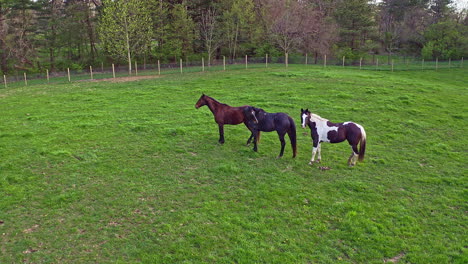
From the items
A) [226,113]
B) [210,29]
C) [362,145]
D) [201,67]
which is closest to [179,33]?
[210,29]

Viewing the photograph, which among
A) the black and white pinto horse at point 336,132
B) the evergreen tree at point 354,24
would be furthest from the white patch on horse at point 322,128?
the evergreen tree at point 354,24

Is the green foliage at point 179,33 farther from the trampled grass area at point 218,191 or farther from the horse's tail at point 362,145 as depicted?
the horse's tail at point 362,145

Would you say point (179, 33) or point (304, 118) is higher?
point (179, 33)

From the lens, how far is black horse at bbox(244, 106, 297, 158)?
459 inches

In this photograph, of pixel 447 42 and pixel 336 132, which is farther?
pixel 447 42

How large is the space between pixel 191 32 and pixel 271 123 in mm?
37442

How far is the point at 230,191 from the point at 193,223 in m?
1.89

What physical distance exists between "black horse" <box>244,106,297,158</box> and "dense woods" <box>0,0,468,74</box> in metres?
31.2

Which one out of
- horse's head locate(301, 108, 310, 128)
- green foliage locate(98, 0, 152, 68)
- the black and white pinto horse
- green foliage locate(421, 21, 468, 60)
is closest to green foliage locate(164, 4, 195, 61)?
green foliage locate(98, 0, 152, 68)

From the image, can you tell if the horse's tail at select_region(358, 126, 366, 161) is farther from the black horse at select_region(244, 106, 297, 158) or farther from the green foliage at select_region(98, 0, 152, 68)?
the green foliage at select_region(98, 0, 152, 68)

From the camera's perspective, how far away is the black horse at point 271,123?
11.6 meters

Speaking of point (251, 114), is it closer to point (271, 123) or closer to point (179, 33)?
point (271, 123)

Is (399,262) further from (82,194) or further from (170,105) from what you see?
(170,105)

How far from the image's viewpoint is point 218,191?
386 inches
